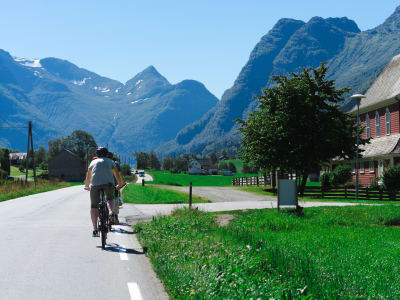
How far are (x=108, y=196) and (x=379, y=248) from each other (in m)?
5.64

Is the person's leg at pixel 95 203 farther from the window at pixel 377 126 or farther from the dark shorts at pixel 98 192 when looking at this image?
the window at pixel 377 126

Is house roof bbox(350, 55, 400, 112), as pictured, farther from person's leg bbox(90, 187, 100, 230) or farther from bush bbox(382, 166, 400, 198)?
person's leg bbox(90, 187, 100, 230)

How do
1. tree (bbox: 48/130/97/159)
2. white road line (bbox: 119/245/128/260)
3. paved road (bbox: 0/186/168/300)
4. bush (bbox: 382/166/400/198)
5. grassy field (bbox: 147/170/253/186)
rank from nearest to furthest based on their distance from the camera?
paved road (bbox: 0/186/168/300) → white road line (bbox: 119/245/128/260) → bush (bbox: 382/166/400/198) → grassy field (bbox: 147/170/253/186) → tree (bbox: 48/130/97/159)

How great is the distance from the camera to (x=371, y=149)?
4188 centimetres

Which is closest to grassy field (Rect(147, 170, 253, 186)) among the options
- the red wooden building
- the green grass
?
the red wooden building

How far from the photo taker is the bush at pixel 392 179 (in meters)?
32.9

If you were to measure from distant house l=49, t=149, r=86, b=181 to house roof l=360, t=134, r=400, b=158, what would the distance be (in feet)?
321

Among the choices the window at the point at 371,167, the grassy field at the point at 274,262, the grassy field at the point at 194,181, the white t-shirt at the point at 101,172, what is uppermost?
the window at the point at 371,167

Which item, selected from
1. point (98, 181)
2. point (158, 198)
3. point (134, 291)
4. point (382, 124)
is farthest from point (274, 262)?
point (382, 124)

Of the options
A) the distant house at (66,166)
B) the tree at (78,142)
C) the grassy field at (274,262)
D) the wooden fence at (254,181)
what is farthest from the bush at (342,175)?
the tree at (78,142)

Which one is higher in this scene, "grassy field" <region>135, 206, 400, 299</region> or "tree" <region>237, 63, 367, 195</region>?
"tree" <region>237, 63, 367, 195</region>

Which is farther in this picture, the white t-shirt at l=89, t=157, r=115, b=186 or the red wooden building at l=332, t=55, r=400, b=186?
the red wooden building at l=332, t=55, r=400, b=186

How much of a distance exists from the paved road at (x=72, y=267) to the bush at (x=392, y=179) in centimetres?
2495

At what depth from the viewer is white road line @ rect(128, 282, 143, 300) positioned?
603 cm
